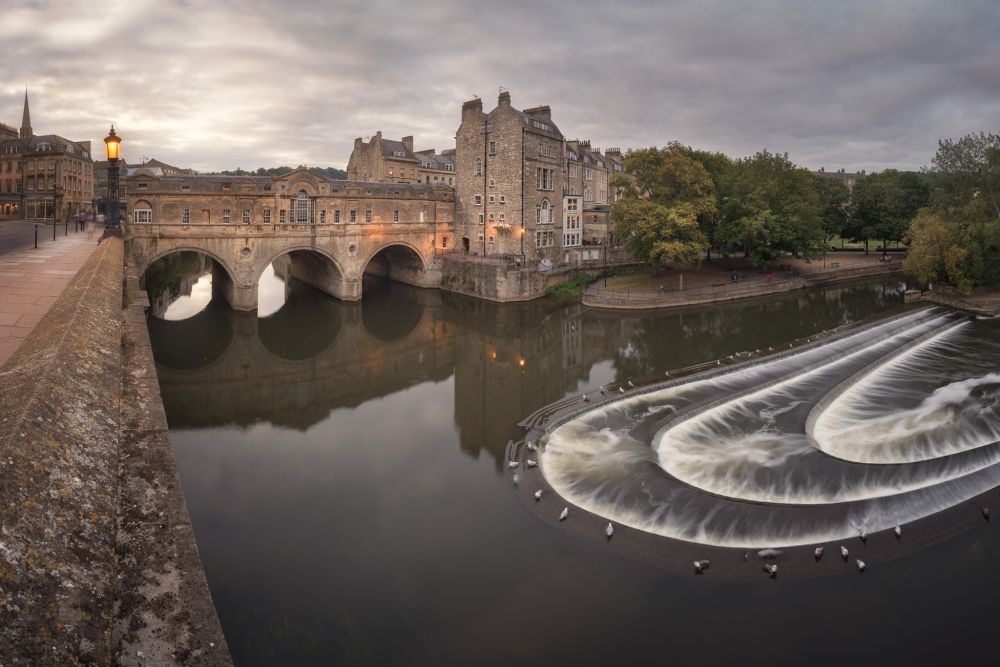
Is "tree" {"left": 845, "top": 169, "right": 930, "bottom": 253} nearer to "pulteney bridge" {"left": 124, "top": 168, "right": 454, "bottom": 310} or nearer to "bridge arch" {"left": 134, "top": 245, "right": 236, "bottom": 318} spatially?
"pulteney bridge" {"left": 124, "top": 168, "right": 454, "bottom": 310}

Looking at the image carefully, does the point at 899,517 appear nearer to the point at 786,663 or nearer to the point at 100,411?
the point at 786,663

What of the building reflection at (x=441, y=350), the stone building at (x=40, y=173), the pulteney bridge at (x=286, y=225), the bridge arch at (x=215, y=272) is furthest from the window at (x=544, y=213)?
the stone building at (x=40, y=173)

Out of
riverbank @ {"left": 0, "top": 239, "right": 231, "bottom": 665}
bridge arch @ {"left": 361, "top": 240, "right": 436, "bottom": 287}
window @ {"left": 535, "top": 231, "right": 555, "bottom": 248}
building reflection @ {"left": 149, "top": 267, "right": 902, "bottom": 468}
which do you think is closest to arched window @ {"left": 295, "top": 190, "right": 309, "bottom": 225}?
bridge arch @ {"left": 361, "top": 240, "right": 436, "bottom": 287}

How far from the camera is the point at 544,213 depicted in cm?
5059

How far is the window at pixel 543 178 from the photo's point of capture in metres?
48.9

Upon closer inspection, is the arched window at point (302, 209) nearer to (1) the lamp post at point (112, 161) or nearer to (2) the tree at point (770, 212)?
(1) the lamp post at point (112, 161)

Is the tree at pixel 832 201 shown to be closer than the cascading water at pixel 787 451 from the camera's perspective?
No

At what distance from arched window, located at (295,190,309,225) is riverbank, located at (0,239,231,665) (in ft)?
116

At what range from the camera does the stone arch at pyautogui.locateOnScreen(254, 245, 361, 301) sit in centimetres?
4294

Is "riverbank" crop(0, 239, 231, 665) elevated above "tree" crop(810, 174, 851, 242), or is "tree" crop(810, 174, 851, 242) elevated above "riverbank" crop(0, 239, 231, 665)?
"tree" crop(810, 174, 851, 242)

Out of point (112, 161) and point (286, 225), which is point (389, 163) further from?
point (112, 161)

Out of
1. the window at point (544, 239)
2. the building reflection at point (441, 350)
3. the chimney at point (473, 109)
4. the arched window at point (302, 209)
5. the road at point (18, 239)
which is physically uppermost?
the chimney at point (473, 109)

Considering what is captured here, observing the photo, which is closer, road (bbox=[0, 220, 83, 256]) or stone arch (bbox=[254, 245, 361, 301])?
road (bbox=[0, 220, 83, 256])

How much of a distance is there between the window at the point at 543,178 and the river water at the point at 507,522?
837 inches
